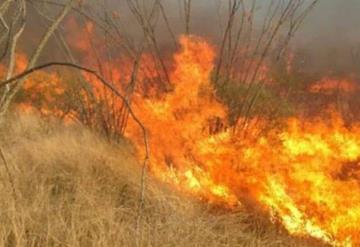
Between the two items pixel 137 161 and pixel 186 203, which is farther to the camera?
pixel 137 161

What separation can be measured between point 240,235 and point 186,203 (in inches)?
39.0

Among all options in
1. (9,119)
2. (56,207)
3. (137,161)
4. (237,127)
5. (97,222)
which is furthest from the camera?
(9,119)

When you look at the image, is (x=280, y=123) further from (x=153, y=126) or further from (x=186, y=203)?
(x=186, y=203)

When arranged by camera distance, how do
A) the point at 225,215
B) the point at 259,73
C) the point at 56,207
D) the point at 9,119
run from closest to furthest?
the point at 56,207, the point at 225,215, the point at 259,73, the point at 9,119

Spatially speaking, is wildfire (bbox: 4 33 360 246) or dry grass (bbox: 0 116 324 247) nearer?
dry grass (bbox: 0 116 324 247)

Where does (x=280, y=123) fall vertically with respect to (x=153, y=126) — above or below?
above

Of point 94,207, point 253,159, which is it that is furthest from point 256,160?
point 94,207

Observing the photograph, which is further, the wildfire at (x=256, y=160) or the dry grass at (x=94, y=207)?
the wildfire at (x=256, y=160)

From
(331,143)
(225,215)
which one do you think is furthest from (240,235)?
(331,143)

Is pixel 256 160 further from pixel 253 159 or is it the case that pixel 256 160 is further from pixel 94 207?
pixel 94 207

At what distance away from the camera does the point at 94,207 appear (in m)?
6.65

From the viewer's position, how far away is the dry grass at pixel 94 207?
5.79 m

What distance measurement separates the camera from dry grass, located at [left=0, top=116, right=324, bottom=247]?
19.0 feet

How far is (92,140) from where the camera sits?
956 centimetres
